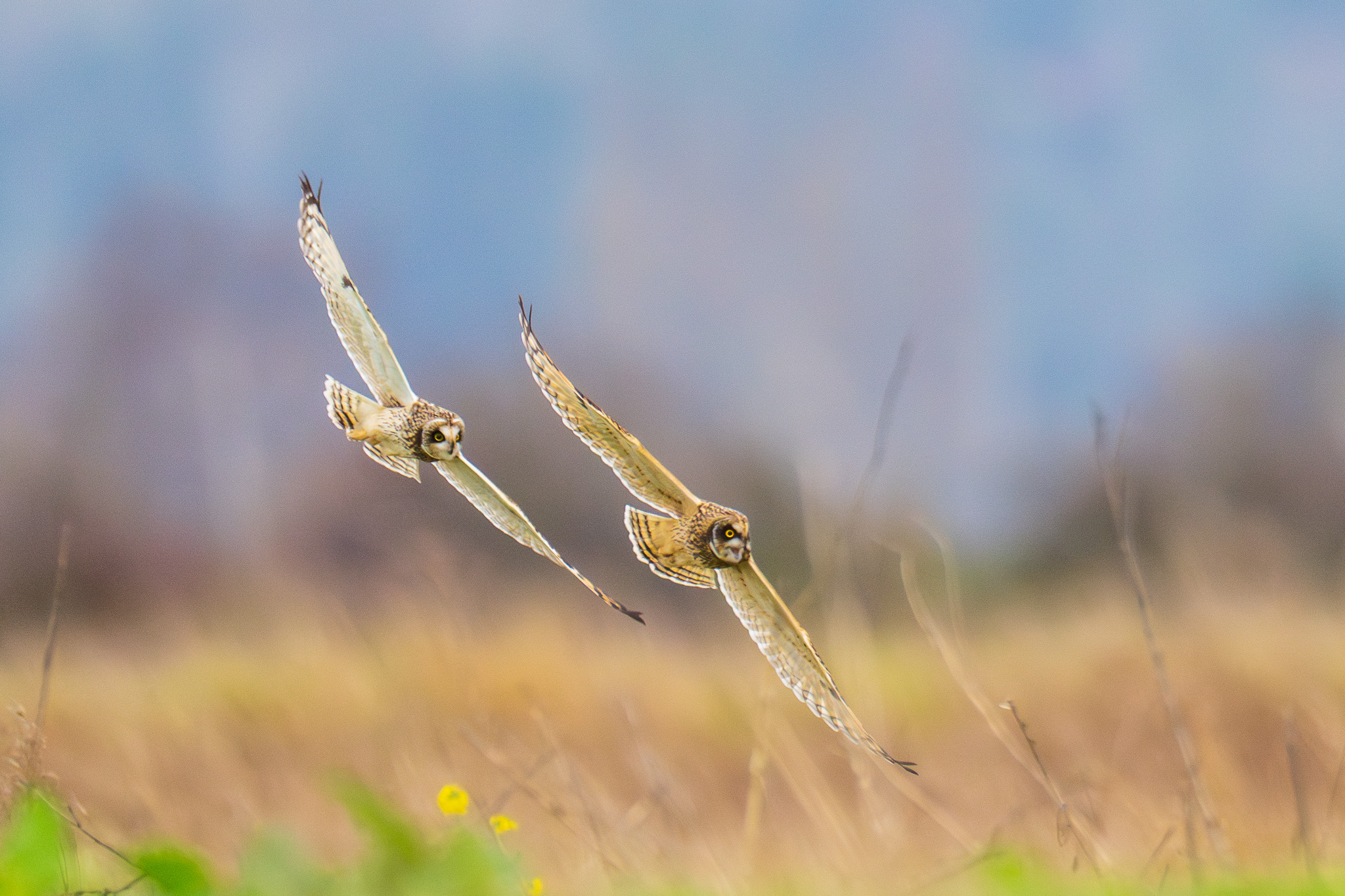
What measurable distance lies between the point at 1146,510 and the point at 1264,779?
Result: 391cm

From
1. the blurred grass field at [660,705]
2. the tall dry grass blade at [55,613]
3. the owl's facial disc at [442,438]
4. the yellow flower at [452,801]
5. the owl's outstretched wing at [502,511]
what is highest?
the owl's facial disc at [442,438]

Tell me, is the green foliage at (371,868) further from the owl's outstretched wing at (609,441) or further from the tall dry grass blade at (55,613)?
the tall dry grass blade at (55,613)

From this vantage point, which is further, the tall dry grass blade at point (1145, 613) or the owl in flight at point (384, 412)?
the tall dry grass blade at point (1145, 613)

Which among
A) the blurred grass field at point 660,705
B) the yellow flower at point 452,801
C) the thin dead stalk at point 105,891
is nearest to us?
the thin dead stalk at point 105,891

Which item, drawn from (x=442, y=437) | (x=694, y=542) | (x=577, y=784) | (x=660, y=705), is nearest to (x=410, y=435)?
(x=442, y=437)

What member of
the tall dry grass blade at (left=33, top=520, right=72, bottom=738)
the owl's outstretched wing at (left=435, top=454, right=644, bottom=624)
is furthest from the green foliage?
the tall dry grass blade at (left=33, top=520, right=72, bottom=738)

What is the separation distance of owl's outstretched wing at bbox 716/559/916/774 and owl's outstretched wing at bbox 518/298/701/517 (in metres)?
0.05

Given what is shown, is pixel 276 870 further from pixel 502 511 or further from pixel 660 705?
pixel 660 705

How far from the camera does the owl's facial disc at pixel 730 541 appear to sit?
575mm

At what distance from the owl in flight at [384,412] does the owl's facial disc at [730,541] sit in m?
0.06

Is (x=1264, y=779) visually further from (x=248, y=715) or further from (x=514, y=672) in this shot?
(x=248, y=715)

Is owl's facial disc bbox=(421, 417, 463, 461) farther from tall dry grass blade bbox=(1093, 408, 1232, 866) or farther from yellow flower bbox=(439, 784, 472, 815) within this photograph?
tall dry grass blade bbox=(1093, 408, 1232, 866)

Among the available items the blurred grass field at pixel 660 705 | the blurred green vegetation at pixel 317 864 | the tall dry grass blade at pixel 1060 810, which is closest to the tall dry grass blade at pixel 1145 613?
the tall dry grass blade at pixel 1060 810

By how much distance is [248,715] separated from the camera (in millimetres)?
5695
